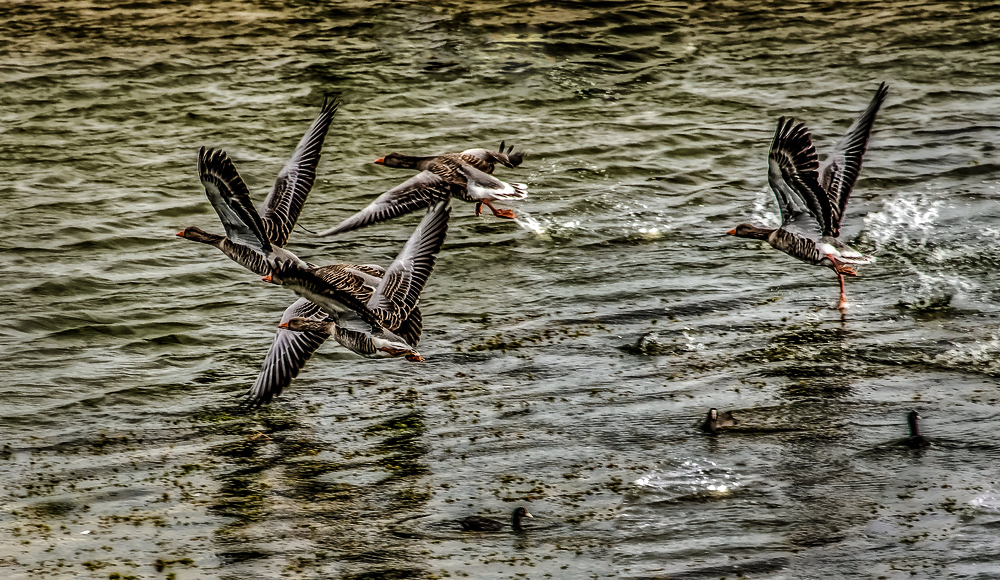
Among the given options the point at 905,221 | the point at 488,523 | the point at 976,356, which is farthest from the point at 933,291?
the point at 488,523

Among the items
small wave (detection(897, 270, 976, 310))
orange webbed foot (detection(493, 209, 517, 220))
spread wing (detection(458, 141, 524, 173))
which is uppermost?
spread wing (detection(458, 141, 524, 173))

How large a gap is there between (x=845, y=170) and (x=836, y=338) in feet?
4.63

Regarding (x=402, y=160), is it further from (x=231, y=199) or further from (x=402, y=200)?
(x=231, y=199)

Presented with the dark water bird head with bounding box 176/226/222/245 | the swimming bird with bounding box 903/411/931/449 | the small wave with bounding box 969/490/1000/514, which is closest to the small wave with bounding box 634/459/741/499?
the swimming bird with bounding box 903/411/931/449

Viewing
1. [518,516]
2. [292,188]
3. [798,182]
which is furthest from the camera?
[292,188]

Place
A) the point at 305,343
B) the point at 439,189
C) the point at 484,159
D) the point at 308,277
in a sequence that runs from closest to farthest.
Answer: the point at 308,277 < the point at 305,343 < the point at 439,189 < the point at 484,159

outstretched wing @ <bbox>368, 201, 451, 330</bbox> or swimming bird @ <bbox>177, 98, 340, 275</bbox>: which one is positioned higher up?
swimming bird @ <bbox>177, 98, 340, 275</bbox>

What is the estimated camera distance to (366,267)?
1079cm

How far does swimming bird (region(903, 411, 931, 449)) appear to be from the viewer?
8914mm

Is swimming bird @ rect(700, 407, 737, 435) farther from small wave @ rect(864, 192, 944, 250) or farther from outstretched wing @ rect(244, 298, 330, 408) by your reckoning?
small wave @ rect(864, 192, 944, 250)

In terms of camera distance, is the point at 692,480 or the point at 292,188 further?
the point at 292,188

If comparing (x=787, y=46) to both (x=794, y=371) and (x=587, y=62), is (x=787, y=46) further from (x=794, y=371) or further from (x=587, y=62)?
(x=794, y=371)

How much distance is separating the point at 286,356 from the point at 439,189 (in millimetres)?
3147

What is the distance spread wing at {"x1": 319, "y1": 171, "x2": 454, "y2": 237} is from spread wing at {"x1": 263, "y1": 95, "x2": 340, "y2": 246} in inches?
43.6
